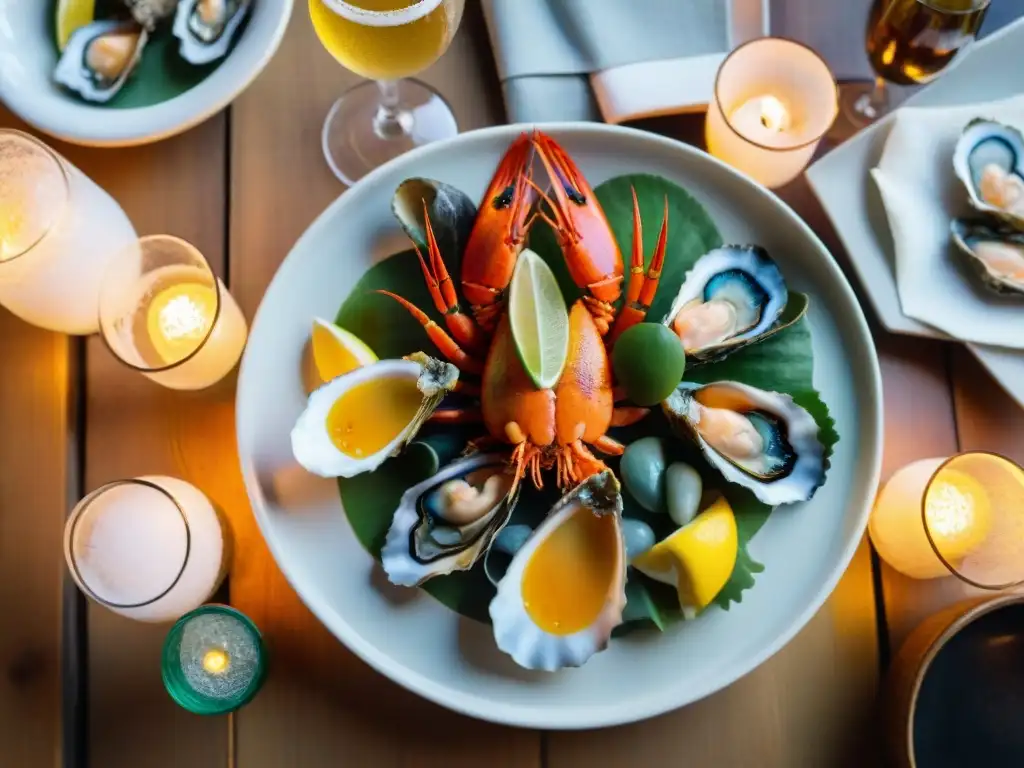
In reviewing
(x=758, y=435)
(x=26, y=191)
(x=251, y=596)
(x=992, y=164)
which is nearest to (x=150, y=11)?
(x=26, y=191)

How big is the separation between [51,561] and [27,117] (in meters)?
0.41

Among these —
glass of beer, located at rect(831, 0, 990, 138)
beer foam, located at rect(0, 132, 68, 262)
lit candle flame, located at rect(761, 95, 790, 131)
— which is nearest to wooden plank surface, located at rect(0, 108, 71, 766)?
beer foam, located at rect(0, 132, 68, 262)

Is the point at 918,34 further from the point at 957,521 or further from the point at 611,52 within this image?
the point at 957,521

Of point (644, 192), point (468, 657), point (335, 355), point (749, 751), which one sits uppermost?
point (644, 192)

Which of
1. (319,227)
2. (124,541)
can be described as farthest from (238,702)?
(319,227)

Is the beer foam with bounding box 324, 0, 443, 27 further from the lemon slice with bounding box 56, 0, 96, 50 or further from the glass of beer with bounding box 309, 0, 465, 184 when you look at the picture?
the lemon slice with bounding box 56, 0, 96, 50

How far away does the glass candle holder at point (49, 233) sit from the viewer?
0.75 m

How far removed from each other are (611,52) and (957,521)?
1.79ft

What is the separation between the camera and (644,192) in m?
0.79

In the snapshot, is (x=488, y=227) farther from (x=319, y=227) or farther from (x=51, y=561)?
(x=51, y=561)

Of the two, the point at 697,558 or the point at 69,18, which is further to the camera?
the point at 69,18

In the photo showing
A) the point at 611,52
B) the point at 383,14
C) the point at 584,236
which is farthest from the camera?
the point at 611,52

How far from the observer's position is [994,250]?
2.61 feet

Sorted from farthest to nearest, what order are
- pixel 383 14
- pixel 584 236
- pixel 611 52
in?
pixel 611 52 < pixel 584 236 < pixel 383 14
